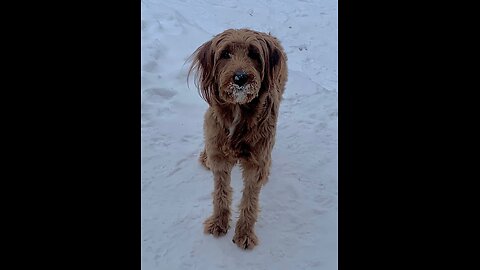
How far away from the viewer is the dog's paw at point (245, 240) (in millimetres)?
4293

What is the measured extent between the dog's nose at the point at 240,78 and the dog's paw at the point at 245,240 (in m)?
1.79

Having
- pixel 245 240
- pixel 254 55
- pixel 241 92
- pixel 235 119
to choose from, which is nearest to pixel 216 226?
pixel 245 240

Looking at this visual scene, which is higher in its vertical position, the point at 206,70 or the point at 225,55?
the point at 225,55

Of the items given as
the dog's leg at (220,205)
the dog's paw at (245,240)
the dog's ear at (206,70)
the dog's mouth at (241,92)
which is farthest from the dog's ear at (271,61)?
the dog's paw at (245,240)

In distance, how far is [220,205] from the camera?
4.52m

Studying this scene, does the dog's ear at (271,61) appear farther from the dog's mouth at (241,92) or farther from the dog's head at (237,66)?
the dog's mouth at (241,92)

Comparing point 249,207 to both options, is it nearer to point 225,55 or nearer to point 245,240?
point 245,240

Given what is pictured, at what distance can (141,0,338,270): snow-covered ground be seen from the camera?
4.25 metres

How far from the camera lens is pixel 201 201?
15.9 ft

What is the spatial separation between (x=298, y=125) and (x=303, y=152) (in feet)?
1.92

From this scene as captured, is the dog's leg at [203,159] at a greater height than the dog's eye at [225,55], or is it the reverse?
the dog's eye at [225,55]

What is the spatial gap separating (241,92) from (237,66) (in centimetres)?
24

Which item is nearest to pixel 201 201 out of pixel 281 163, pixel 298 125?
pixel 281 163
